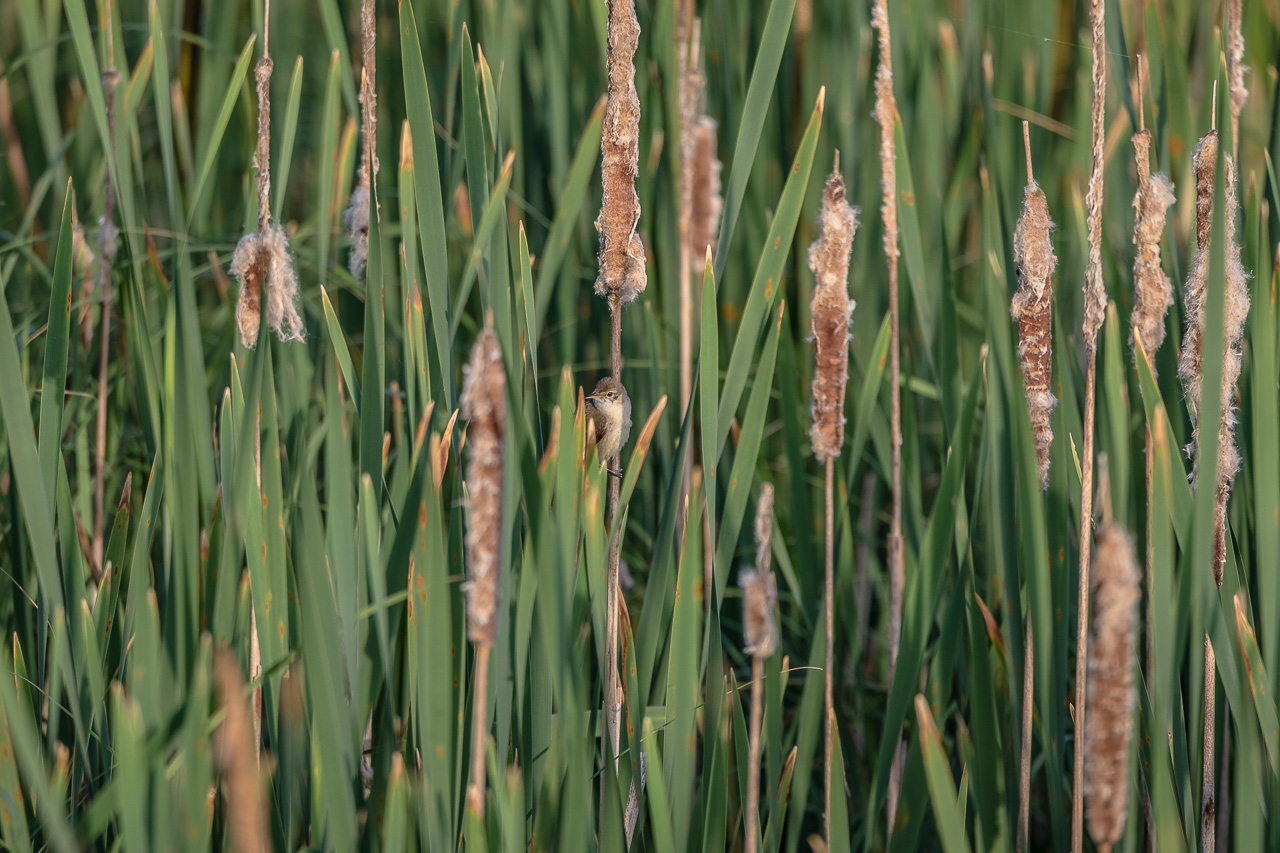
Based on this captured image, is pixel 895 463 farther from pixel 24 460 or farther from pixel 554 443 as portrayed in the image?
pixel 24 460

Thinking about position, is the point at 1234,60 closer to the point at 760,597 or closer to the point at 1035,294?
the point at 1035,294

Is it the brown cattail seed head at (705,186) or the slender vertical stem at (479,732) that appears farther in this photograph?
the brown cattail seed head at (705,186)

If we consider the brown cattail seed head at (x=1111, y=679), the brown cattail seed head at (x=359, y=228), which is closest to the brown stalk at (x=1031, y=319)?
the brown cattail seed head at (x=1111, y=679)

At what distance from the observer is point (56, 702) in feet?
3.55

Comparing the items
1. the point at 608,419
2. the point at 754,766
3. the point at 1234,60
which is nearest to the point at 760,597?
the point at 754,766

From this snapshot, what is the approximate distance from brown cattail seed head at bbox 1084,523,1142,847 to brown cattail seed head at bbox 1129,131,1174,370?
49cm

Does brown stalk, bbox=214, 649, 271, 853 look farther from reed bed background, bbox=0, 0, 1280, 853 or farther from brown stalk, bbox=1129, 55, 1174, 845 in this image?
brown stalk, bbox=1129, 55, 1174, 845

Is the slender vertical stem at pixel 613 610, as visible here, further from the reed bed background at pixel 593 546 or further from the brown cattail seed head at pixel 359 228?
the brown cattail seed head at pixel 359 228

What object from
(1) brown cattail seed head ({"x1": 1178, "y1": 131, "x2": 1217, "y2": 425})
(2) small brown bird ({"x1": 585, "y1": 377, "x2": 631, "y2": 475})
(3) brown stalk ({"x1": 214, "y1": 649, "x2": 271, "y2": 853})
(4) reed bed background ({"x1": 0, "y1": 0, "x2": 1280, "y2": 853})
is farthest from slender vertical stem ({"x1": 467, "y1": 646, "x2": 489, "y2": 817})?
(1) brown cattail seed head ({"x1": 1178, "y1": 131, "x2": 1217, "y2": 425})

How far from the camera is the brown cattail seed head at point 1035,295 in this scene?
3.43ft

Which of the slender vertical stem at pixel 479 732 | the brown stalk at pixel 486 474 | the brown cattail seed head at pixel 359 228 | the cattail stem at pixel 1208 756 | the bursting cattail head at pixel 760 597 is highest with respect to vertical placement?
the brown cattail seed head at pixel 359 228

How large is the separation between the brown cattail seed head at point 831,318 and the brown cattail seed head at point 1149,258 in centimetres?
32

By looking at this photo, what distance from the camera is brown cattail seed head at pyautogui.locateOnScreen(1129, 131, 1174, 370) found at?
107 cm

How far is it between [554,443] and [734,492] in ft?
0.80
